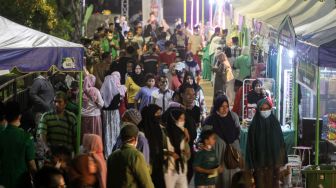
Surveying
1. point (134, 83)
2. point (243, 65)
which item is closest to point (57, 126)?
point (134, 83)

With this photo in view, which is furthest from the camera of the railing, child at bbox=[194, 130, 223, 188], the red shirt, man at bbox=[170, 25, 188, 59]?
man at bbox=[170, 25, 188, 59]

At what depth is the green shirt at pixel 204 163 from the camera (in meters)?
13.5

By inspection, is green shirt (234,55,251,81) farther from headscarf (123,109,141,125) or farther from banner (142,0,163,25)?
banner (142,0,163,25)

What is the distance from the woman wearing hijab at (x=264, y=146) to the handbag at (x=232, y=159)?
1.25 metres

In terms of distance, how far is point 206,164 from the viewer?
1348 cm

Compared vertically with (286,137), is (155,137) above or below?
above

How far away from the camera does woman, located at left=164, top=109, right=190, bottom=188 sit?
13367 millimetres

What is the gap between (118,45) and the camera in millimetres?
35219

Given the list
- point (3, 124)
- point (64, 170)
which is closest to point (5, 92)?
point (3, 124)

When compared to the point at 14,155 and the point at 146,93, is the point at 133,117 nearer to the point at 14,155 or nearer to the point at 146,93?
the point at 14,155

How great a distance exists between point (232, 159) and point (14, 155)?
350 centimetres

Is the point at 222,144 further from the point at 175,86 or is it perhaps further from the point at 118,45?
the point at 118,45

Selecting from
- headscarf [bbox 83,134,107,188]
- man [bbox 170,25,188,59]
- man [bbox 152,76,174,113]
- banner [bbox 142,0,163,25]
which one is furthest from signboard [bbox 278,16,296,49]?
banner [bbox 142,0,163,25]

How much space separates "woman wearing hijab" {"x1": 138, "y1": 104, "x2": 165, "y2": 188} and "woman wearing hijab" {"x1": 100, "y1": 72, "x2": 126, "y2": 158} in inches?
235
